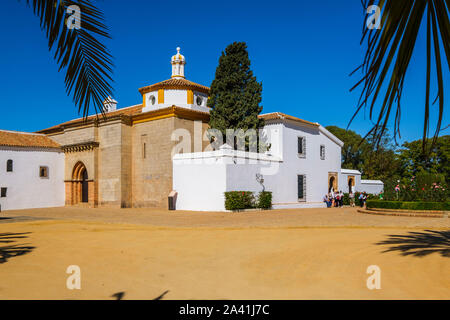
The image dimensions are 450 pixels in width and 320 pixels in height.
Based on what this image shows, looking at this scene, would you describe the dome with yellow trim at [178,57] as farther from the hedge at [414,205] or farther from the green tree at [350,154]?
the green tree at [350,154]

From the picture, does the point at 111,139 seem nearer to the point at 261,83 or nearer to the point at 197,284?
the point at 261,83

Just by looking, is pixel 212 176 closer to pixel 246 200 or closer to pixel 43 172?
pixel 246 200

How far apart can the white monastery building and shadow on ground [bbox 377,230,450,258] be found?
1211 cm

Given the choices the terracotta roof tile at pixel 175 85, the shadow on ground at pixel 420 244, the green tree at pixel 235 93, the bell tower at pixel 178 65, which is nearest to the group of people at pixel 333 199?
the green tree at pixel 235 93

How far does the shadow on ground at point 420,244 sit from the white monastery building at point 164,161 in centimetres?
1211

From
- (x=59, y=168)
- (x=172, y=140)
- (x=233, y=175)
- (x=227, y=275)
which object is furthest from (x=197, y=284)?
(x=59, y=168)

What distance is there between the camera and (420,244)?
306 inches

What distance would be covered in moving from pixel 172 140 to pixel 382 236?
16.2 meters

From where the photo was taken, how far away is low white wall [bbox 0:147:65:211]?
2658 cm

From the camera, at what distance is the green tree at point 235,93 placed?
77.0 feet

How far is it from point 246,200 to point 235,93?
274 inches

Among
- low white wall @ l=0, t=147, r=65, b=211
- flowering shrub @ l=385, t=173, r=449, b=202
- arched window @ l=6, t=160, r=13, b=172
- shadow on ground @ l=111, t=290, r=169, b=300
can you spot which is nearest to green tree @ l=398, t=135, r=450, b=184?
flowering shrub @ l=385, t=173, r=449, b=202

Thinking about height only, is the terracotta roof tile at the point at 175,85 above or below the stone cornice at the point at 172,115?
above

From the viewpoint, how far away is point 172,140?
23.5 m
